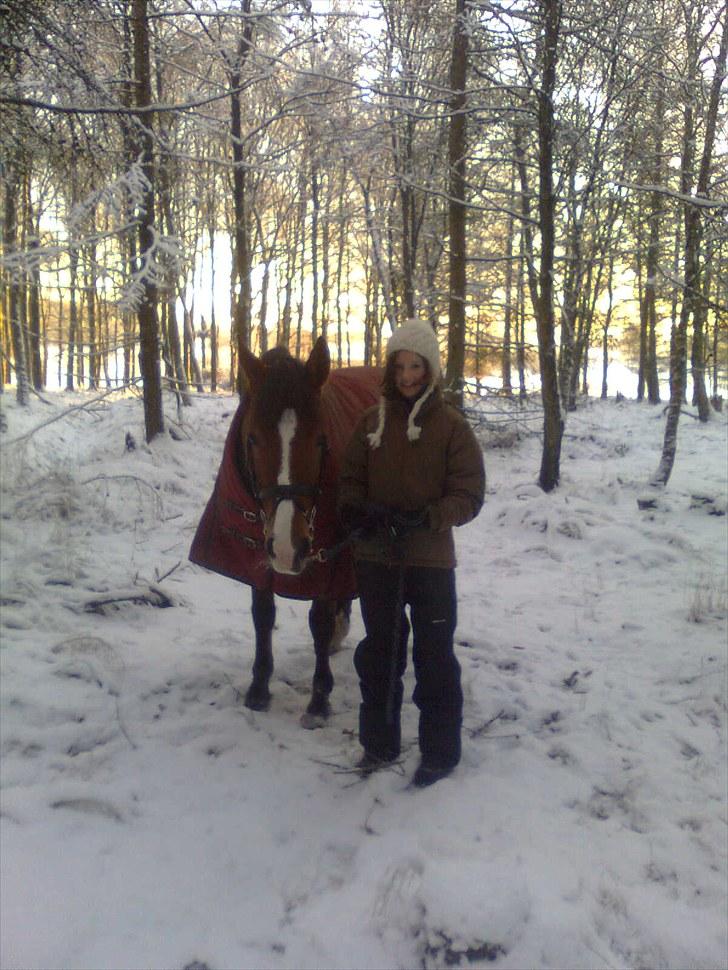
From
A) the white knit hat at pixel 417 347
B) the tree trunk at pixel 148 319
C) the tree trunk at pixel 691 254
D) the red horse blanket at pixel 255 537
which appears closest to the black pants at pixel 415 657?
the red horse blanket at pixel 255 537

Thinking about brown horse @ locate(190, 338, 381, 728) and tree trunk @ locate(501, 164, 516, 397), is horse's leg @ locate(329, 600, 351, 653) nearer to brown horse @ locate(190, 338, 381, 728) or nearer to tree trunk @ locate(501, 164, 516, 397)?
brown horse @ locate(190, 338, 381, 728)

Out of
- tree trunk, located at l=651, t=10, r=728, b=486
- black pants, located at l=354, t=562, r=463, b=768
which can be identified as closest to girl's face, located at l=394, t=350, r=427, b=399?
black pants, located at l=354, t=562, r=463, b=768

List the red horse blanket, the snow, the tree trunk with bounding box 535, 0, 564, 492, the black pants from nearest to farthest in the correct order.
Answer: the snow → the black pants → the red horse blanket → the tree trunk with bounding box 535, 0, 564, 492

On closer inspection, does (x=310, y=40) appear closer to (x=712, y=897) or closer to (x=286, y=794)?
(x=286, y=794)

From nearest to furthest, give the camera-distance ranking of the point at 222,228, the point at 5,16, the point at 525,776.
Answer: the point at 525,776
the point at 5,16
the point at 222,228

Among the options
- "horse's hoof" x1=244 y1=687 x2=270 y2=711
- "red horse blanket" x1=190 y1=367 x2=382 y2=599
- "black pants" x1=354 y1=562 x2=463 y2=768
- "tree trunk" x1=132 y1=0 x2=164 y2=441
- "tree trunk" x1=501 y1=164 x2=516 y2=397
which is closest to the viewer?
"black pants" x1=354 y1=562 x2=463 y2=768

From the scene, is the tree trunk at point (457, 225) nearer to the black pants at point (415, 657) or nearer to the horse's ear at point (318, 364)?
the horse's ear at point (318, 364)

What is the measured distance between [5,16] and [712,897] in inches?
210

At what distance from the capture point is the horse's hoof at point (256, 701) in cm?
336

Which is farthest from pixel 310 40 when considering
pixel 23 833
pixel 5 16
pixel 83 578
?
pixel 23 833

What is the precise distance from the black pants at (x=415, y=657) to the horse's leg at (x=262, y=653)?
792mm

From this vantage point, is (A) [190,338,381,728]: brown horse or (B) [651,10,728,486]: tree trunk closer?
(A) [190,338,381,728]: brown horse

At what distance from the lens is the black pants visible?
264 cm

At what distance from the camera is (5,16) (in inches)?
131
